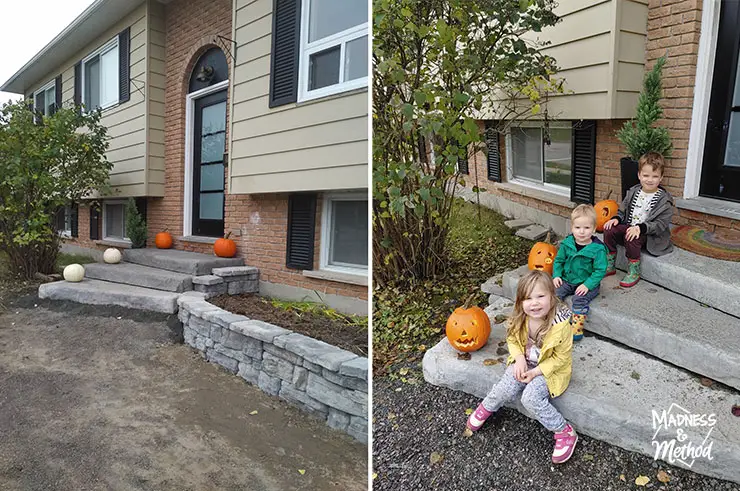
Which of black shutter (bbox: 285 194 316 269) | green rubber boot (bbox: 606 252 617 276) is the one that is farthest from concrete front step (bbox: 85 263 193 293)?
green rubber boot (bbox: 606 252 617 276)

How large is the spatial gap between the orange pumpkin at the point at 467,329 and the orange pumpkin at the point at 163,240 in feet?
5.92

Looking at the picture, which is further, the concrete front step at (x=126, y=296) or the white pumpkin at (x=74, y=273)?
the concrete front step at (x=126, y=296)

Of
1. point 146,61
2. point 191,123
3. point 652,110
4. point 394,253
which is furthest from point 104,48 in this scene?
point 652,110

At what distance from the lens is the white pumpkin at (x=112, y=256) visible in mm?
2398

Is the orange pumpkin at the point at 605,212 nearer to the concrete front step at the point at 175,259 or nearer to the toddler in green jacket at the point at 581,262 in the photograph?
the toddler in green jacket at the point at 581,262

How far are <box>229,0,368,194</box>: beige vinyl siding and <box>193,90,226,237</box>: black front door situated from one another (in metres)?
0.16

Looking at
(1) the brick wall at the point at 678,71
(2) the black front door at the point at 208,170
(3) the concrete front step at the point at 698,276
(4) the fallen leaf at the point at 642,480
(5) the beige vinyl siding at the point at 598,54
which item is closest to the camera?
(4) the fallen leaf at the point at 642,480

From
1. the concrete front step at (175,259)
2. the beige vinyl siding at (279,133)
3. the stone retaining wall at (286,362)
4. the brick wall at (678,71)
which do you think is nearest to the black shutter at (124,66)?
the beige vinyl siding at (279,133)

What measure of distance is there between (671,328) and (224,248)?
1946mm

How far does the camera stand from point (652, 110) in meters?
1.93

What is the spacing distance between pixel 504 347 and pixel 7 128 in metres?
2.93

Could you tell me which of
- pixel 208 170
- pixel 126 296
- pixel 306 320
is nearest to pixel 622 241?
pixel 306 320

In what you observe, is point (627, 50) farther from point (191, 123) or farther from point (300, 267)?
point (191, 123)

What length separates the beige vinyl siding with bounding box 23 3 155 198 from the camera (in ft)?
6.31
